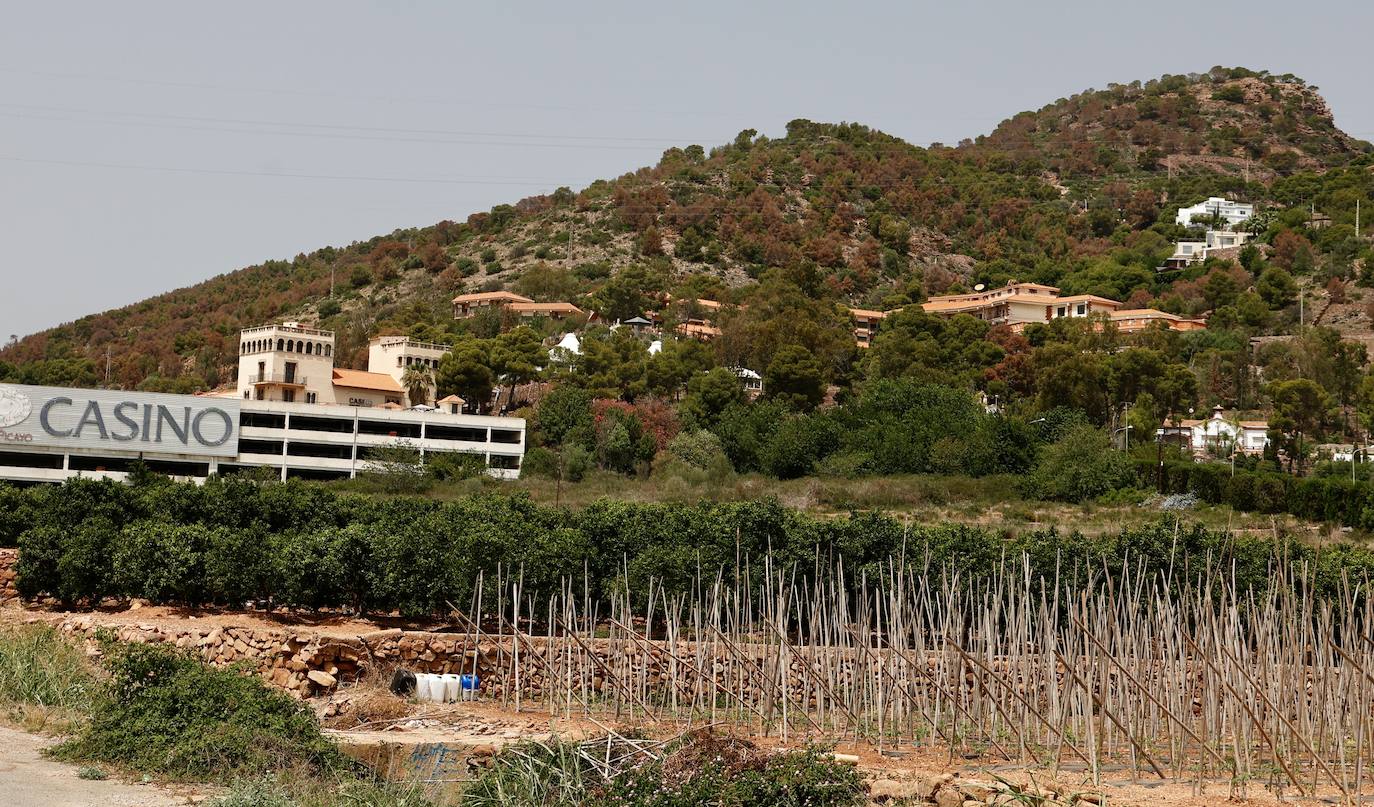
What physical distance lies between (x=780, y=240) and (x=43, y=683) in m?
77.9

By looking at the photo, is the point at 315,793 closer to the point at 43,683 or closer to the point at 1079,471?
the point at 43,683

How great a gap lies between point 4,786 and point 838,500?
29.6 metres

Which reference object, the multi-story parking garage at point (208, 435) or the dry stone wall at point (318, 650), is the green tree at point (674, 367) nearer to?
the multi-story parking garage at point (208, 435)

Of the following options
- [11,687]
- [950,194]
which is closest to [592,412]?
[11,687]

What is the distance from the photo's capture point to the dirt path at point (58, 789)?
413 inches

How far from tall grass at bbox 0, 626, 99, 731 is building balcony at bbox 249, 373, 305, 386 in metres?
37.0

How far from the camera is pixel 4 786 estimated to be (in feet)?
35.3

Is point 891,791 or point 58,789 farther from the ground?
point 891,791

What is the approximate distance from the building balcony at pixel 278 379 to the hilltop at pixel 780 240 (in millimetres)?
11514

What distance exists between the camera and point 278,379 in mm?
53031

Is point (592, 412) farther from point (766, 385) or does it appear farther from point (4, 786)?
point (4, 786)

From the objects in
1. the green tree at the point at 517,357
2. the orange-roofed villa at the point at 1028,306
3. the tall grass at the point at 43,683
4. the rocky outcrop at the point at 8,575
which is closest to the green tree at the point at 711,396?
the green tree at the point at 517,357

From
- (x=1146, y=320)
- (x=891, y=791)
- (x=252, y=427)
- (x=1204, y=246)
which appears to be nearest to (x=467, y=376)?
(x=252, y=427)

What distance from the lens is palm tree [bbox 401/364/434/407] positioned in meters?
57.4
